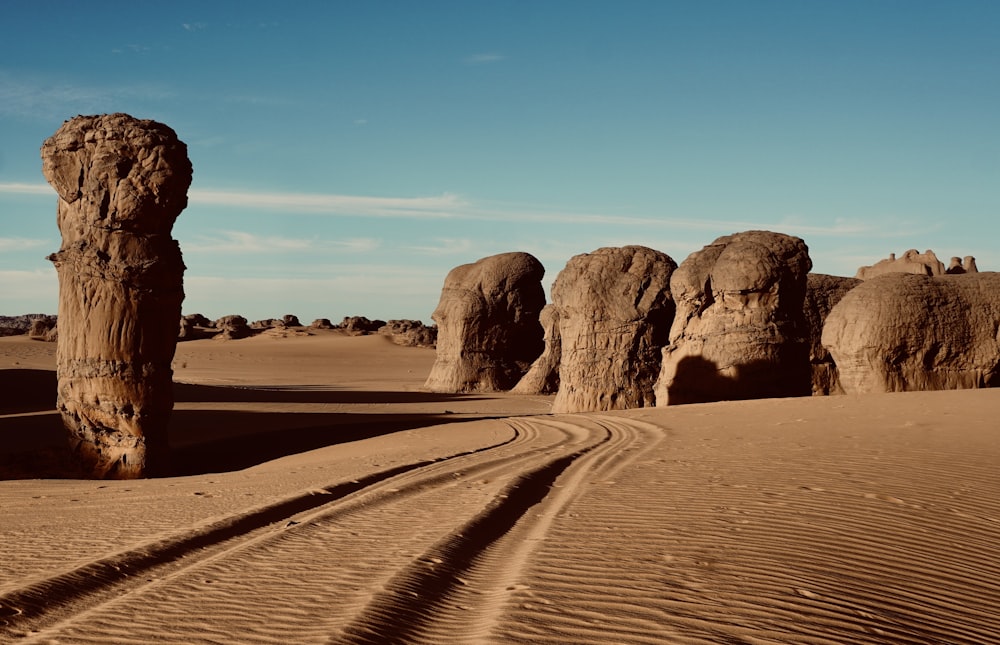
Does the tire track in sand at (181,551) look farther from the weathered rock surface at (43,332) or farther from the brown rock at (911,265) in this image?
the weathered rock surface at (43,332)

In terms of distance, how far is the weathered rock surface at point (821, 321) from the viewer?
656 inches

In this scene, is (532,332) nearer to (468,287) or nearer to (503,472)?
(468,287)

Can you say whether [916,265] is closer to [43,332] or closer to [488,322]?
[488,322]

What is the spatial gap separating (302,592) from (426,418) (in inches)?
592

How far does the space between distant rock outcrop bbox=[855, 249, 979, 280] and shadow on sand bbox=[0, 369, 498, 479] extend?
39.4ft

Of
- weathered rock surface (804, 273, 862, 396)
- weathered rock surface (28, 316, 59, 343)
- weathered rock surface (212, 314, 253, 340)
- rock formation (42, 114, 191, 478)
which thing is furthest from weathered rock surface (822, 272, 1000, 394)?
weathered rock surface (212, 314, 253, 340)

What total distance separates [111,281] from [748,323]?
433 inches

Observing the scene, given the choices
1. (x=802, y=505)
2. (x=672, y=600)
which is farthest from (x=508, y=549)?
(x=802, y=505)

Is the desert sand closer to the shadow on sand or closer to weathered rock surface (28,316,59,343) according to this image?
the shadow on sand

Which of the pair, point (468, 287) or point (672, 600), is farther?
point (468, 287)

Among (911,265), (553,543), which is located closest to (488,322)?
(911,265)

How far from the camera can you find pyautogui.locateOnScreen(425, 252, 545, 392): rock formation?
96.5 feet

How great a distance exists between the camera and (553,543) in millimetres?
5203

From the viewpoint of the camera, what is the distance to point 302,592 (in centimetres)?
426
